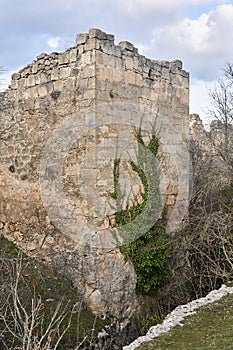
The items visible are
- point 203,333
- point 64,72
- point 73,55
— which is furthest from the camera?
point 64,72

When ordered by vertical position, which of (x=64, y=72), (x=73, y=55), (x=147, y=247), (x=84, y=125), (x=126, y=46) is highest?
(x=126, y=46)

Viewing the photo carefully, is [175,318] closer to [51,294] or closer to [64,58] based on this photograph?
[51,294]

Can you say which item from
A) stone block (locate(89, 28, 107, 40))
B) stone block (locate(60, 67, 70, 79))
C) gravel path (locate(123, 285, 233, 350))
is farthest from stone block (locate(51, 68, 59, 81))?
gravel path (locate(123, 285, 233, 350))

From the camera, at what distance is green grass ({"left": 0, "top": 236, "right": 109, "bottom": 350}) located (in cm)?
612

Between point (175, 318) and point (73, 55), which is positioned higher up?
point (73, 55)

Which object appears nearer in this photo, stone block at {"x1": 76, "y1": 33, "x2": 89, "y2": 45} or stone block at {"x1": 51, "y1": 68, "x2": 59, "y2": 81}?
stone block at {"x1": 76, "y1": 33, "x2": 89, "y2": 45}

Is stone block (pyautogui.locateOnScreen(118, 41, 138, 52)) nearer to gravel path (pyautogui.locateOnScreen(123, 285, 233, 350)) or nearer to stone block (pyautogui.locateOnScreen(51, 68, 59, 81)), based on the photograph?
stone block (pyautogui.locateOnScreen(51, 68, 59, 81))

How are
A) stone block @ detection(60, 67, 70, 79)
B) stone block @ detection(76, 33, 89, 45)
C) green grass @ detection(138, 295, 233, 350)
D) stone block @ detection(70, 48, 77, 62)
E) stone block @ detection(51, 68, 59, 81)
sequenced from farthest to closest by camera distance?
stone block @ detection(51, 68, 59, 81), stone block @ detection(60, 67, 70, 79), stone block @ detection(70, 48, 77, 62), stone block @ detection(76, 33, 89, 45), green grass @ detection(138, 295, 233, 350)

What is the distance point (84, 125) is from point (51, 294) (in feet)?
8.65

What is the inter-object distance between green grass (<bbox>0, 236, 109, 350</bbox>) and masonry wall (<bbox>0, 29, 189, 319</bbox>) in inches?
7.3

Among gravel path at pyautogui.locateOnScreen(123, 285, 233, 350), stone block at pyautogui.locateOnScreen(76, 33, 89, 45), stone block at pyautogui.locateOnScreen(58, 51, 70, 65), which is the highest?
stone block at pyautogui.locateOnScreen(76, 33, 89, 45)

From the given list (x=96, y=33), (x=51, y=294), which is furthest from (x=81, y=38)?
(x=51, y=294)

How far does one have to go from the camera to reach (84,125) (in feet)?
22.5

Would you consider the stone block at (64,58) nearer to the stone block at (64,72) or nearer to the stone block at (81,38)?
the stone block at (64,72)
